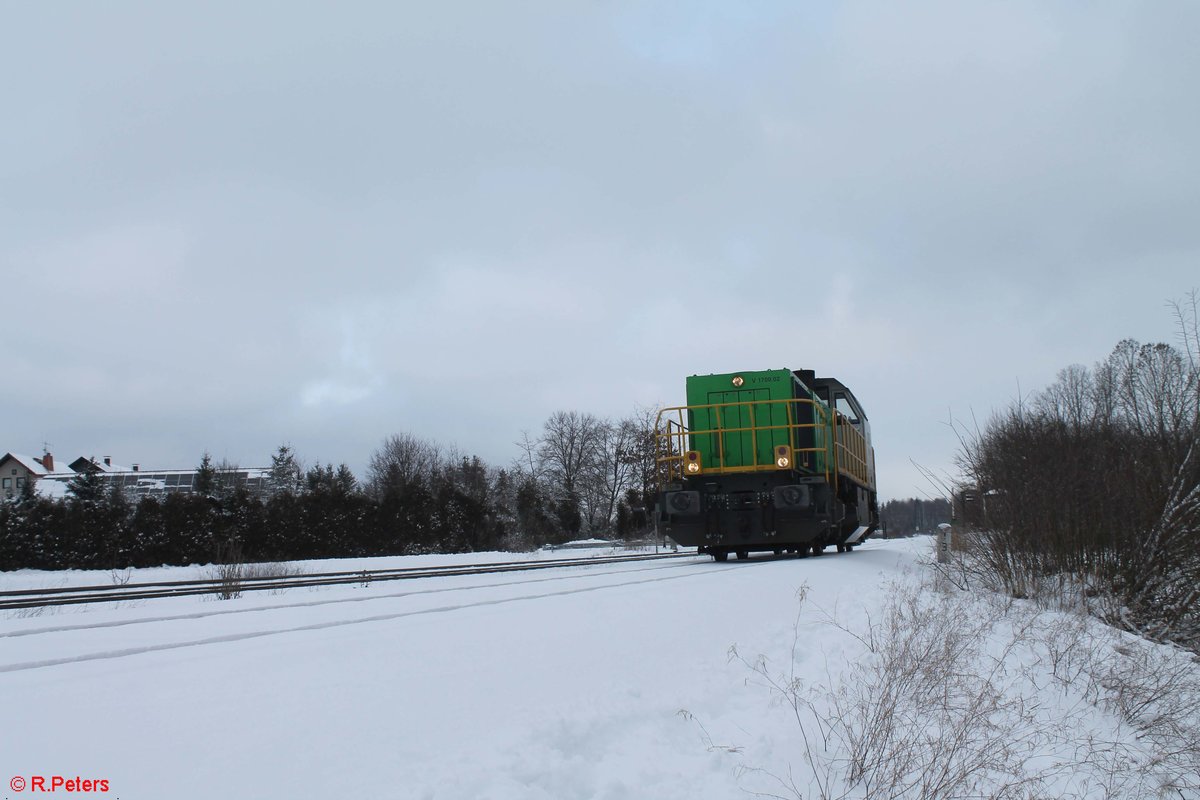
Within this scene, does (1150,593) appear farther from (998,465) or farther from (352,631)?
(352,631)

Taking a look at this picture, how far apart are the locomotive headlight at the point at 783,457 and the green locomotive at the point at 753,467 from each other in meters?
0.02

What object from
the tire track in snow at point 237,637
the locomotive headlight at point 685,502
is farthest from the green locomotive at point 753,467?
the tire track in snow at point 237,637

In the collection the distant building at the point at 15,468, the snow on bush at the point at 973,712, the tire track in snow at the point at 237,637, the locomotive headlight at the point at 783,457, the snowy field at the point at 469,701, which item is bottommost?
the snow on bush at the point at 973,712

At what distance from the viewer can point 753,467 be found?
52.9 ft

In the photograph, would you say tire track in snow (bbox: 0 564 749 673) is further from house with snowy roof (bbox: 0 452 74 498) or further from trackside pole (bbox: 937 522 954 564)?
house with snowy roof (bbox: 0 452 74 498)

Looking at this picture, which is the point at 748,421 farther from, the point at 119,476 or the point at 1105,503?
the point at 119,476

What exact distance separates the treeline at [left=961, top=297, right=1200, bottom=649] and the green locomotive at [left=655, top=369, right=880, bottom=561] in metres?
3.13

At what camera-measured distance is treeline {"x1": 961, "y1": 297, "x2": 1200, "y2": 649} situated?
1055 cm

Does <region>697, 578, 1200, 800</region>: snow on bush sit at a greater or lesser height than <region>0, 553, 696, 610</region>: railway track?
lesser

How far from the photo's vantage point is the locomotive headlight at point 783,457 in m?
15.7

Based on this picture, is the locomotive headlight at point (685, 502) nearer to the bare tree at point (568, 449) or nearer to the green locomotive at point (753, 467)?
the green locomotive at point (753, 467)

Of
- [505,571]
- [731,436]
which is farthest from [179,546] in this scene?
[731,436]

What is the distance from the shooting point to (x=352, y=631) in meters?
6.33

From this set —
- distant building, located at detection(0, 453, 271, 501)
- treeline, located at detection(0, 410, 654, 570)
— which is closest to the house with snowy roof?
distant building, located at detection(0, 453, 271, 501)
